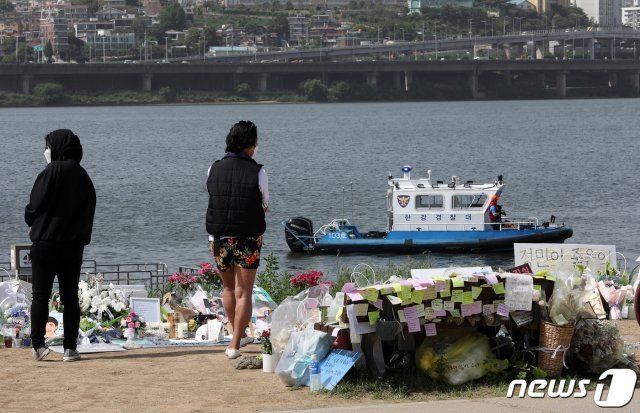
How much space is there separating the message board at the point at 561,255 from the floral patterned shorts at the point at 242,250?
3.55 meters

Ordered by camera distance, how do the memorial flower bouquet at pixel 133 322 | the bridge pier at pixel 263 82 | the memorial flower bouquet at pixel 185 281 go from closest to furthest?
1. the memorial flower bouquet at pixel 133 322
2. the memorial flower bouquet at pixel 185 281
3. the bridge pier at pixel 263 82

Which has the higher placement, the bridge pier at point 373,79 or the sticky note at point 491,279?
the sticky note at point 491,279

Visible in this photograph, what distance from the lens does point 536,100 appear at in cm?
19462

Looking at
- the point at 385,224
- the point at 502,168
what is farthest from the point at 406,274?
the point at 502,168

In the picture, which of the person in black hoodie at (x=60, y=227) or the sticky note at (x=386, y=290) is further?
the person in black hoodie at (x=60, y=227)

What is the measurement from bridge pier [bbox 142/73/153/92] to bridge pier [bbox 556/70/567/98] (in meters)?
53.2

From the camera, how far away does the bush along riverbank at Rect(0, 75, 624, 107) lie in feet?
547

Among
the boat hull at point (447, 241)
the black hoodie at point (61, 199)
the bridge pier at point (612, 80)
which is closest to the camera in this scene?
the black hoodie at point (61, 199)

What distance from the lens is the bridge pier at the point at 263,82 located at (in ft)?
555

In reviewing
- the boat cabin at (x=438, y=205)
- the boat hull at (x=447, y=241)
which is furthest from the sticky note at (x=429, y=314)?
the boat hull at (x=447, y=241)

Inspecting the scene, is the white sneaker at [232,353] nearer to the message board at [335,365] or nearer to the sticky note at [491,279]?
the message board at [335,365]

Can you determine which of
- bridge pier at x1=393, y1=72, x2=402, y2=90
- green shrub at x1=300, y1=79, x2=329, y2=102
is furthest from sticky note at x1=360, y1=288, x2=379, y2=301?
bridge pier at x1=393, y1=72, x2=402, y2=90

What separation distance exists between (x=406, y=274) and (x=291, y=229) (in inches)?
874

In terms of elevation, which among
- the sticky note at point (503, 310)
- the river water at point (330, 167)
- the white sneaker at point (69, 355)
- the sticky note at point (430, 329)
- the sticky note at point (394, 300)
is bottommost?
the river water at point (330, 167)
